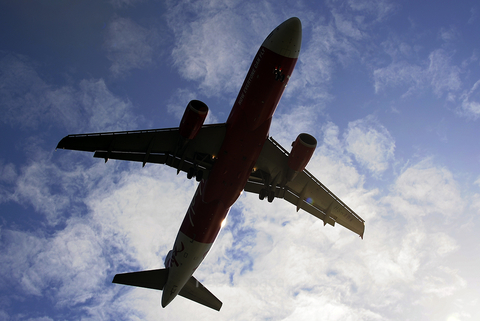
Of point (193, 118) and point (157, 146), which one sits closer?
point (193, 118)

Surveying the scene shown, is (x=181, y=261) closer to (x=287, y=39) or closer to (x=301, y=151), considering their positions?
(x=301, y=151)

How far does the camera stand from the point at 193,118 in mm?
14859

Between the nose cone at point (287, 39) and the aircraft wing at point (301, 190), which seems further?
the aircraft wing at point (301, 190)

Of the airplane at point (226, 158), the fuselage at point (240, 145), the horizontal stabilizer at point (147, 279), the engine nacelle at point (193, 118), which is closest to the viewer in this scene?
the fuselage at point (240, 145)

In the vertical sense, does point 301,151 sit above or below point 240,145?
above

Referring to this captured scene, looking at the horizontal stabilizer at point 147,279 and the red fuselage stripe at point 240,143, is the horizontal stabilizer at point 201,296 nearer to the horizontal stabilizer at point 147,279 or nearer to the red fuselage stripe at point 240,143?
the horizontal stabilizer at point 147,279

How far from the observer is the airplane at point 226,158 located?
14484mm

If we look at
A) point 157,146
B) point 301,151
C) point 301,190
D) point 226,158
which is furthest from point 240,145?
point 301,190

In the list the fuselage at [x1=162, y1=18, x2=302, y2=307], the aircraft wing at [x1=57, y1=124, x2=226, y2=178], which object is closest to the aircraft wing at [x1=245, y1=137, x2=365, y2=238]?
the fuselage at [x1=162, y1=18, x2=302, y2=307]

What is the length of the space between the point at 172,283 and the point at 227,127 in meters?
11.1

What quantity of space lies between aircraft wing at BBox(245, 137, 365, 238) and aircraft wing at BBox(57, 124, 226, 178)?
353cm

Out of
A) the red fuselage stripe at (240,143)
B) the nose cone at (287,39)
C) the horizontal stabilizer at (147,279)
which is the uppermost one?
the nose cone at (287,39)

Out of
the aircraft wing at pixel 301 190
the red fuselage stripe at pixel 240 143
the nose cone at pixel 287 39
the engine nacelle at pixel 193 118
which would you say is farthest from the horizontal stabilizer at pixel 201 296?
the nose cone at pixel 287 39

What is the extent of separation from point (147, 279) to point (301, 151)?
1371 cm
